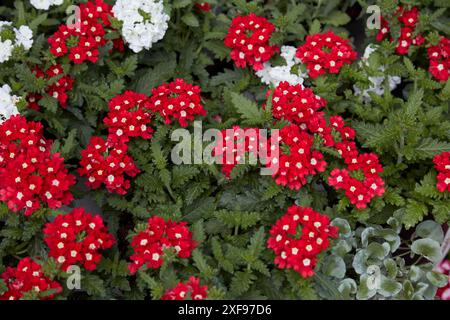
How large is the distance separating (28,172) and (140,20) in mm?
1258

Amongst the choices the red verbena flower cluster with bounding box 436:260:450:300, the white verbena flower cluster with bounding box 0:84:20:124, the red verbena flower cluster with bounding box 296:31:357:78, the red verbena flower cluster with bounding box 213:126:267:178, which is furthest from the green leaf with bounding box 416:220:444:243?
the white verbena flower cluster with bounding box 0:84:20:124

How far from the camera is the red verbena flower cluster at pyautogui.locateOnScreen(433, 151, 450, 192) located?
10.6 feet

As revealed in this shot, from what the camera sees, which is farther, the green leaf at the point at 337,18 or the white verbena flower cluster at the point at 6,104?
the green leaf at the point at 337,18

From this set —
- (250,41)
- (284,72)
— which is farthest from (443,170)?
(250,41)

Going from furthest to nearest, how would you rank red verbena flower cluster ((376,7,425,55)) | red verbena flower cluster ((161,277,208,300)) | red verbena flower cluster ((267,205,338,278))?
red verbena flower cluster ((376,7,425,55)) < red verbena flower cluster ((267,205,338,278)) < red verbena flower cluster ((161,277,208,300))

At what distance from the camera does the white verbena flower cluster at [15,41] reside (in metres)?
3.63

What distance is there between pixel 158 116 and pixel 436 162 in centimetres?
155

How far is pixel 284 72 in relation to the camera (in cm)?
395

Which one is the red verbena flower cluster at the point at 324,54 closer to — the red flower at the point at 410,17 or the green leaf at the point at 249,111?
the red flower at the point at 410,17

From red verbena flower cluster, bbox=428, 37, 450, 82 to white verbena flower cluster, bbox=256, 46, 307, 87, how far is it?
82cm

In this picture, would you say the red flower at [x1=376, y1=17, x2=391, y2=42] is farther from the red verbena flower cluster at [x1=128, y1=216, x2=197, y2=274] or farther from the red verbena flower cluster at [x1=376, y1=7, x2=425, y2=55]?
the red verbena flower cluster at [x1=128, y1=216, x2=197, y2=274]

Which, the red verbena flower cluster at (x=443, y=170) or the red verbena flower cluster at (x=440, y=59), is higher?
the red verbena flower cluster at (x=440, y=59)

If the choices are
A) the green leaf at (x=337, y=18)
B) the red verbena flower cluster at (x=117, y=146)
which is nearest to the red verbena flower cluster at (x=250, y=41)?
the green leaf at (x=337, y=18)

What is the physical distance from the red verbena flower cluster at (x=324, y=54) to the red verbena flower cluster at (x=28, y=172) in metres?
1.63
